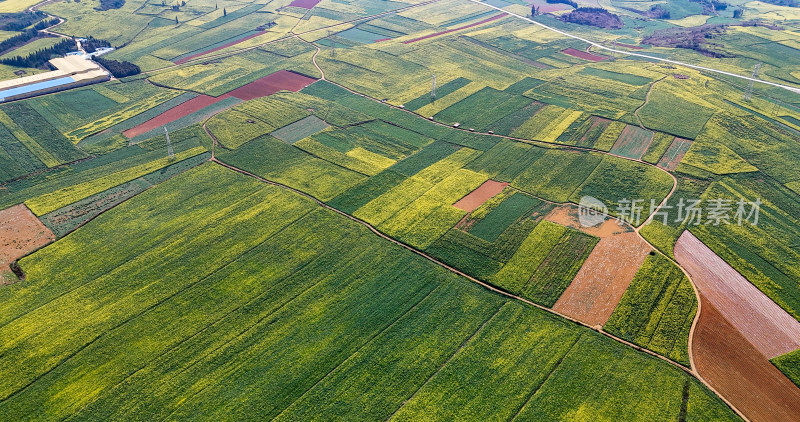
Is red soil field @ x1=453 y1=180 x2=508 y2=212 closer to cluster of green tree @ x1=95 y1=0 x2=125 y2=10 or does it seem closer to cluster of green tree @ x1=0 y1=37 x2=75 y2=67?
cluster of green tree @ x1=0 y1=37 x2=75 y2=67

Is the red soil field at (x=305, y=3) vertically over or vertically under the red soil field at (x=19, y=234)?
over

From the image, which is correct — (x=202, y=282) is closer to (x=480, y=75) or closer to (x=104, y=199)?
(x=104, y=199)

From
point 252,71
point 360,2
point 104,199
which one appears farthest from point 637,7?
point 104,199

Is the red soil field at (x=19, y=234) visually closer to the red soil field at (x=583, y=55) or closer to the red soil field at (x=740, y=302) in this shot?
the red soil field at (x=740, y=302)

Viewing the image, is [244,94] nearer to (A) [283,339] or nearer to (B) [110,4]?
(A) [283,339]

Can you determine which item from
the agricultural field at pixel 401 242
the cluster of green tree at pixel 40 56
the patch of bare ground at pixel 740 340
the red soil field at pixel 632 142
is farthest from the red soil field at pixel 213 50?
the patch of bare ground at pixel 740 340
